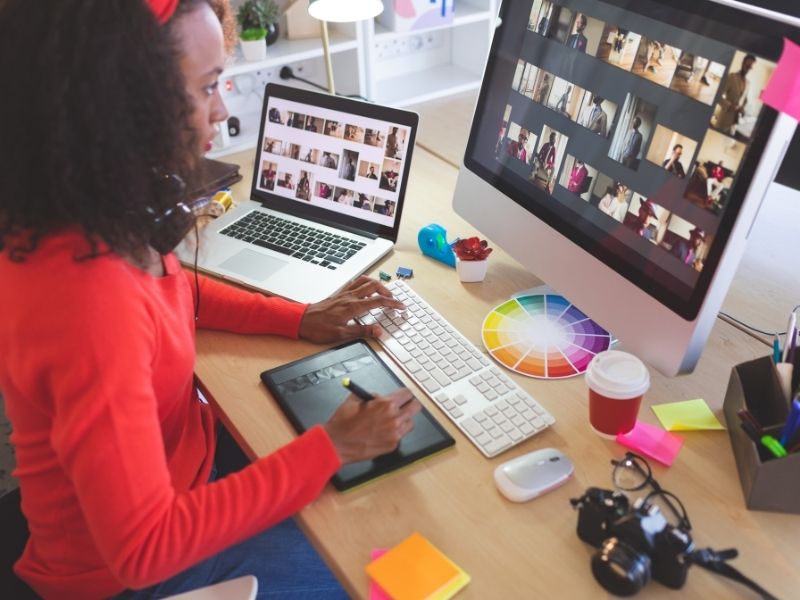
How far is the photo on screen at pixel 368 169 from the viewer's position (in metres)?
1.34

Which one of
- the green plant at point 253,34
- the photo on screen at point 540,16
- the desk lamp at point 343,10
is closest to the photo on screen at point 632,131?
the photo on screen at point 540,16

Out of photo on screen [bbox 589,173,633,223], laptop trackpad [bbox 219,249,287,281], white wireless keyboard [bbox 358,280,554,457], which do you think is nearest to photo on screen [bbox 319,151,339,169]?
laptop trackpad [bbox 219,249,287,281]

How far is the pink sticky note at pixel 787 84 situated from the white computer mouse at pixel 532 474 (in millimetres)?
466

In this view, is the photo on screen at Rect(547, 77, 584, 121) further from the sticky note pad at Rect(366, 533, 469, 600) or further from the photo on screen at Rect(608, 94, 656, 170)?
the sticky note pad at Rect(366, 533, 469, 600)

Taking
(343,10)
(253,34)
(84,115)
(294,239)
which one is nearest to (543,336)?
(294,239)

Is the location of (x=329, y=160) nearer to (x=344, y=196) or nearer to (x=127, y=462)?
(x=344, y=196)

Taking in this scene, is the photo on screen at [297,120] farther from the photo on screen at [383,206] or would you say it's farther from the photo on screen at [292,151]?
the photo on screen at [383,206]

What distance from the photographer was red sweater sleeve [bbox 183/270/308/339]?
45.3 inches

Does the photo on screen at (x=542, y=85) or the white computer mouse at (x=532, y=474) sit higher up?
the photo on screen at (x=542, y=85)

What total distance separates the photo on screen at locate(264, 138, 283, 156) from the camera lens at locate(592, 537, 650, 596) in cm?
97

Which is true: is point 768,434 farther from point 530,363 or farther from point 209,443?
point 209,443

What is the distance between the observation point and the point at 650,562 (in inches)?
29.9

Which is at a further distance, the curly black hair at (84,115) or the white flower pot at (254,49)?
the white flower pot at (254,49)

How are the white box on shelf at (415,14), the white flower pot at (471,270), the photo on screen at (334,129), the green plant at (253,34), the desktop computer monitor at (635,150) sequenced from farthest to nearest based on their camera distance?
1. the white box on shelf at (415,14)
2. the green plant at (253,34)
3. the photo on screen at (334,129)
4. the white flower pot at (471,270)
5. the desktop computer monitor at (635,150)
